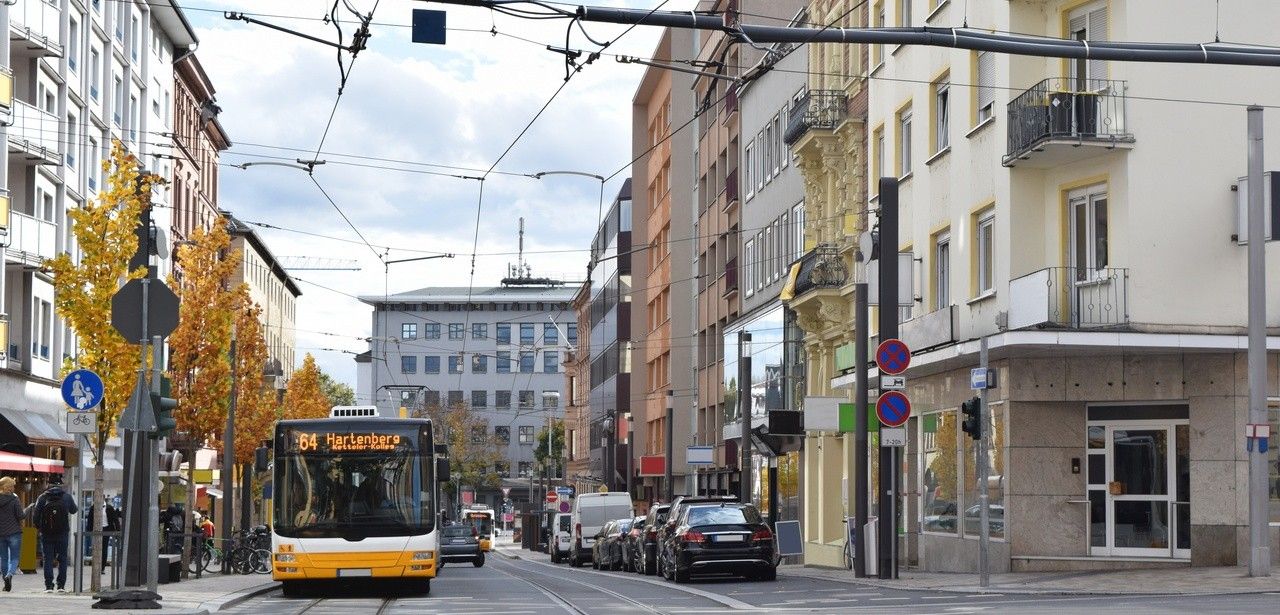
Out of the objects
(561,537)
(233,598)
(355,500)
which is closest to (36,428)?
(355,500)

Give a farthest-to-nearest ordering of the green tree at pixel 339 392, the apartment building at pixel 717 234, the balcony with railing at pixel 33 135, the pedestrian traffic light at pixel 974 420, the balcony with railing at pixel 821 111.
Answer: the green tree at pixel 339 392 → the apartment building at pixel 717 234 → the balcony with railing at pixel 33 135 → the balcony with railing at pixel 821 111 → the pedestrian traffic light at pixel 974 420

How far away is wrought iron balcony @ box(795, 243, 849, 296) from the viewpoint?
140 ft

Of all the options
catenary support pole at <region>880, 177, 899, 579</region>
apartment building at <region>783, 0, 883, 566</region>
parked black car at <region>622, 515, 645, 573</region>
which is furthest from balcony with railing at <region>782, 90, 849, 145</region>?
catenary support pole at <region>880, 177, 899, 579</region>

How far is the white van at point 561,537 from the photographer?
6555cm

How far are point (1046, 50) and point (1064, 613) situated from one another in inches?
224

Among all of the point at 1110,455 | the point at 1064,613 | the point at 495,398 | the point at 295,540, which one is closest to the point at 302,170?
the point at 295,540

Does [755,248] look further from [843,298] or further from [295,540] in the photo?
[295,540]

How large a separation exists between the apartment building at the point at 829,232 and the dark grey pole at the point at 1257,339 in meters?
16.1

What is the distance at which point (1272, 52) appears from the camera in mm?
18047

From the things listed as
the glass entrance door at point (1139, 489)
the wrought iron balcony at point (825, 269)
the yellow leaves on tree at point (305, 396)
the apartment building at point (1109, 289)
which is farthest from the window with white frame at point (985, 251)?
the yellow leaves on tree at point (305, 396)

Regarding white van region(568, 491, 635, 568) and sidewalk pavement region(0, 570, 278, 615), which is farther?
white van region(568, 491, 635, 568)

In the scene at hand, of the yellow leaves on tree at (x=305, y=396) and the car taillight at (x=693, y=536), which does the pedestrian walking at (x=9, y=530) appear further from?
the yellow leaves on tree at (x=305, y=396)

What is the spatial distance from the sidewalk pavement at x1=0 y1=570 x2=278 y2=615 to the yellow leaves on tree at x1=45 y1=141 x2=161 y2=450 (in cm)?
263

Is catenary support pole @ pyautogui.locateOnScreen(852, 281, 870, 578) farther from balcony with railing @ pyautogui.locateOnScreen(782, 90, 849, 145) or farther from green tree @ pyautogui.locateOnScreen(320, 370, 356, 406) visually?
green tree @ pyautogui.locateOnScreen(320, 370, 356, 406)
